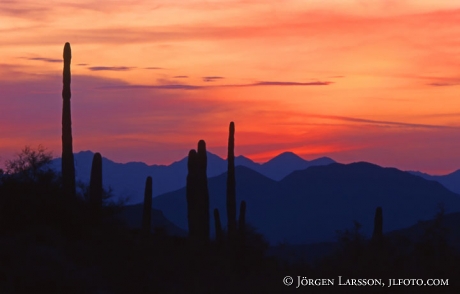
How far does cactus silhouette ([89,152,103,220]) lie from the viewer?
22.2 meters

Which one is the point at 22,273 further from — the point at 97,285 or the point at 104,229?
the point at 104,229

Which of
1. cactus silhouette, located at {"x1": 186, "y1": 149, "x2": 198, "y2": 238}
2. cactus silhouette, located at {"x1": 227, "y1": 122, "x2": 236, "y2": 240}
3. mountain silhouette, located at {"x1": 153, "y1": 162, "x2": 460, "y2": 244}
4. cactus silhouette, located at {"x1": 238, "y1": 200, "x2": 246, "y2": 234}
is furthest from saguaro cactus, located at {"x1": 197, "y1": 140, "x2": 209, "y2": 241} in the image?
mountain silhouette, located at {"x1": 153, "y1": 162, "x2": 460, "y2": 244}

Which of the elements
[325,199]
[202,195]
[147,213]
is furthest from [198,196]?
[325,199]

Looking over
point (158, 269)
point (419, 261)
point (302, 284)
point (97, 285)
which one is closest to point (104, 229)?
point (158, 269)

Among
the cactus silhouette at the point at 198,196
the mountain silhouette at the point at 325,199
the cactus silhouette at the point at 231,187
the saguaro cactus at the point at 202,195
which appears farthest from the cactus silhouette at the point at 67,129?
the mountain silhouette at the point at 325,199

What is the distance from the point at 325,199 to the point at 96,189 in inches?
5825

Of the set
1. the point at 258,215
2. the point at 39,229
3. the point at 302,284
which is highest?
the point at 39,229

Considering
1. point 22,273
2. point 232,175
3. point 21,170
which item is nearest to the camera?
point 22,273

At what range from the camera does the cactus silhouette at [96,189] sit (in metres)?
22.2

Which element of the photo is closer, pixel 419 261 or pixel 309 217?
pixel 419 261

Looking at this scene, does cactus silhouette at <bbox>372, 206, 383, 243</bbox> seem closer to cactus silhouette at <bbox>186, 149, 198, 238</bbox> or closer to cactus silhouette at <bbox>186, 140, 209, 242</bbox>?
cactus silhouette at <bbox>186, 140, 209, 242</bbox>

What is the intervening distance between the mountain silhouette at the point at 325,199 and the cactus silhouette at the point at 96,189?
123m

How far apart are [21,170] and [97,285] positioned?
40.5ft

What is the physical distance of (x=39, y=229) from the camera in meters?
18.7
